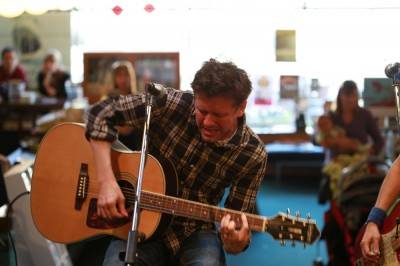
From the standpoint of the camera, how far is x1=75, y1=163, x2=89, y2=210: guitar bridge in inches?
86.8

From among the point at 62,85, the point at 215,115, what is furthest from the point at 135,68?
the point at 215,115

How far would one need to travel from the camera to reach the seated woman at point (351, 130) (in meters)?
→ 4.16

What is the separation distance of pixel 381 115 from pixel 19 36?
6178 mm

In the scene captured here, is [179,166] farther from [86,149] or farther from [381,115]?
[381,115]

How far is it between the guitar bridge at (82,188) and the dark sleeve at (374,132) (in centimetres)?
258

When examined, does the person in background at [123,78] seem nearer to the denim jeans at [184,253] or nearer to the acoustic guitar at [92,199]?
the acoustic guitar at [92,199]

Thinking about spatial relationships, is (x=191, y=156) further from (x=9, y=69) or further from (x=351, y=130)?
(x=9, y=69)

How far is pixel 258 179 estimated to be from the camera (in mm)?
2176

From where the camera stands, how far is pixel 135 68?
548cm

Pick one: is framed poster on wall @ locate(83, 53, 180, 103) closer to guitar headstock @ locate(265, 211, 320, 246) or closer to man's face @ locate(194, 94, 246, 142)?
man's face @ locate(194, 94, 246, 142)

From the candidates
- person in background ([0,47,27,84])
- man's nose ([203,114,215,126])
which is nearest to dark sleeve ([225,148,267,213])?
man's nose ([203,114,215,126])

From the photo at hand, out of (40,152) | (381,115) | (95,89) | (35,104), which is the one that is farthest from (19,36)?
(40,152)

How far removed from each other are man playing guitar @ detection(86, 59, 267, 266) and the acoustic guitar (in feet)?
0.24

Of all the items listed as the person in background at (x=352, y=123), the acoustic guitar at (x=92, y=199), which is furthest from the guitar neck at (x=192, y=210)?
the person in background at (x=352, y=123)
